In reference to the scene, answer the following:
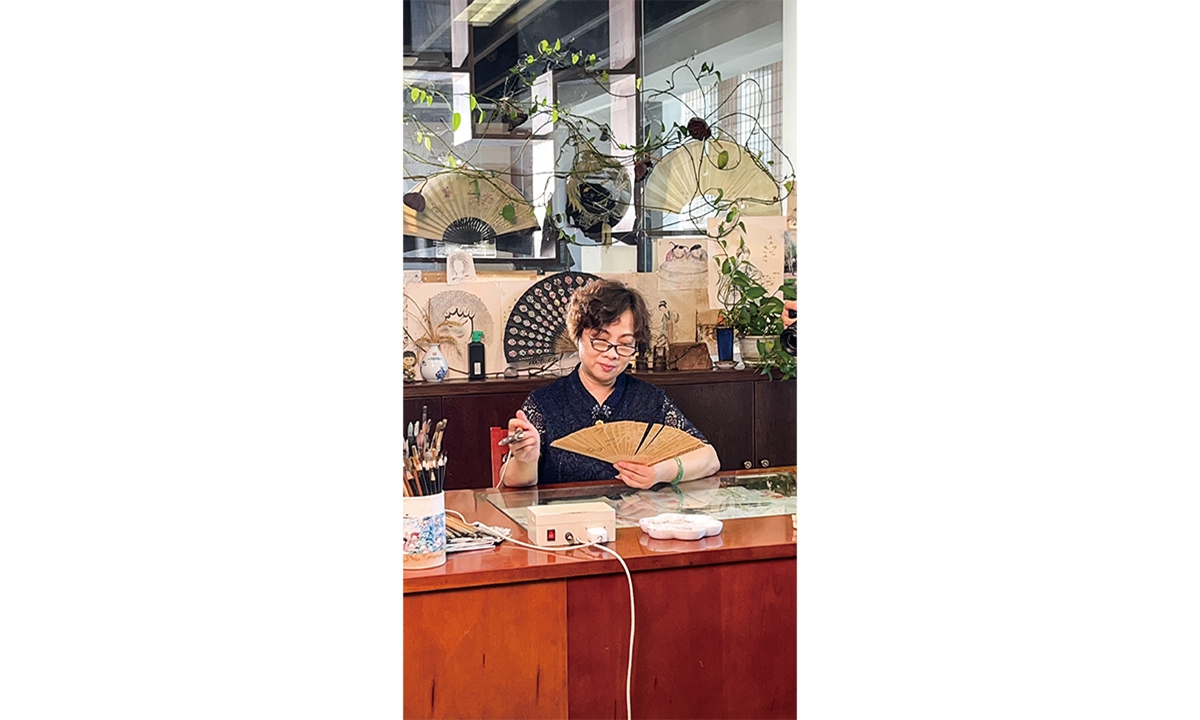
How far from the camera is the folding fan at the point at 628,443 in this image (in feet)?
10.1

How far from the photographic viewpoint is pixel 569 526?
2.29 m

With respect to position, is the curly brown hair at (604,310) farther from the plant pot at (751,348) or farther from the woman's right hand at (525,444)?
the plant pot at (751,348)

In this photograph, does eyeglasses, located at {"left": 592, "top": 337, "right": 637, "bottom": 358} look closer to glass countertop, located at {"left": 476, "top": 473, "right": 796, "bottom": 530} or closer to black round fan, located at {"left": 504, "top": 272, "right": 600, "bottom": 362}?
glass countertop, located at {"left": 476, "top": 473, "right": 796, "bottom": 530}

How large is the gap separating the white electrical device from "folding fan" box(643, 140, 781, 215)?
2.45 metres

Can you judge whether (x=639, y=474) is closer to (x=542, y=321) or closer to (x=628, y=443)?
(x=628, y=443)

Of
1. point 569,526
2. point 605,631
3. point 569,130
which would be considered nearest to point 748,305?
point 569,130

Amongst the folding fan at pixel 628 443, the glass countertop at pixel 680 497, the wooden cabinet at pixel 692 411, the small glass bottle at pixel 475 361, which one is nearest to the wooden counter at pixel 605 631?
the glass countertop at pixel 680 497

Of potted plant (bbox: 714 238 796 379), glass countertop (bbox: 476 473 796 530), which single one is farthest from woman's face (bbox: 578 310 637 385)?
potted plant (bbox: 714 238 796 379)

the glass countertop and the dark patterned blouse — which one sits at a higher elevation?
the dark patterned blouse

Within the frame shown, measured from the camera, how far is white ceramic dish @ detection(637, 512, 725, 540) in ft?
7.63

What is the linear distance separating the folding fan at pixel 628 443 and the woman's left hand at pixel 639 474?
0.06 m
